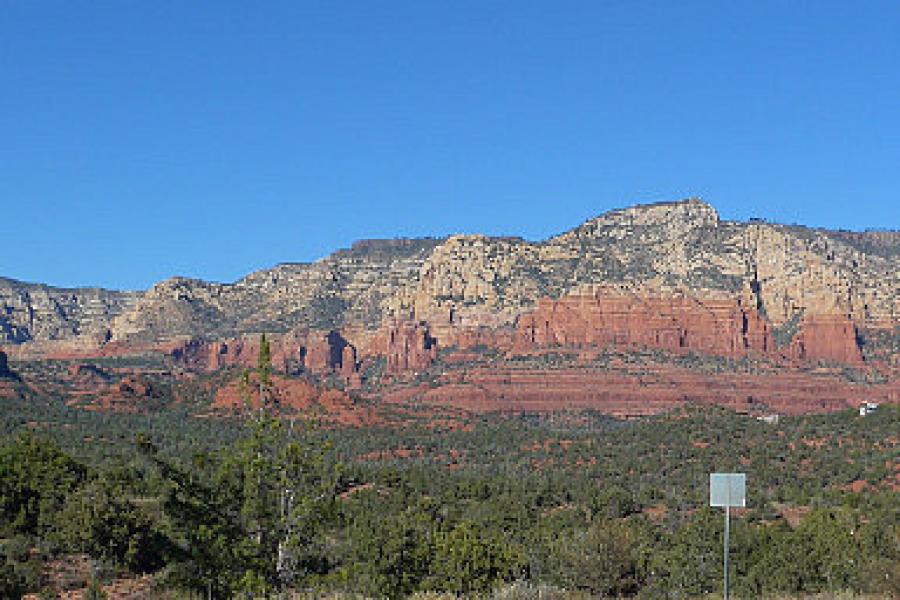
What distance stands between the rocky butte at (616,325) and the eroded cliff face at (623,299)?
0.30m

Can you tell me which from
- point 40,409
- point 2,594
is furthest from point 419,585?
point 40,409

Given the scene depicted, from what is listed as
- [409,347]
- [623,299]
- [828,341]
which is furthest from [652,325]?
[409,347]

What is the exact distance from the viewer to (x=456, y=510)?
4481 cm

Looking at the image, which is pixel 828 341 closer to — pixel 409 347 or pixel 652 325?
pixel 652 325

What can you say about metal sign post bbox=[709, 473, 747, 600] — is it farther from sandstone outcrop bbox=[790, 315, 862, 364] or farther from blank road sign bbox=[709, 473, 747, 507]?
sandstone outcrop bbox=[790, 315, 862, 364]

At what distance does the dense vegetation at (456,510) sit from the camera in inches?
669

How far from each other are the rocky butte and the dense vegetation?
50610mm

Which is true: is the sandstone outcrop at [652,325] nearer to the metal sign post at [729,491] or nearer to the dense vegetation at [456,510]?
the dense vegetation at [456,510]

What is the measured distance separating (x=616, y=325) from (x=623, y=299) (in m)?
4.17

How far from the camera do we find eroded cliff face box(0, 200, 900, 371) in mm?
146500

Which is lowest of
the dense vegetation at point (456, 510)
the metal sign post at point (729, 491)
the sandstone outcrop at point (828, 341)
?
the dense vegetation at point (456, 510)

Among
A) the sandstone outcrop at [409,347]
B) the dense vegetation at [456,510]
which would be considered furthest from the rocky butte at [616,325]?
the dense vegetation at [456,510]

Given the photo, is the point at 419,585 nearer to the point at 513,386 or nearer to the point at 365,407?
the point at 365,407

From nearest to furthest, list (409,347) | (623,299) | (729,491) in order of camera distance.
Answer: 1. (729,491)
2. (623,299)
3. (409,347)
